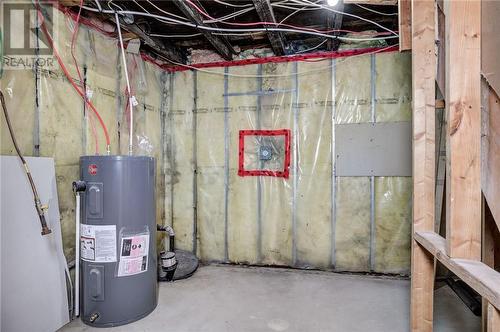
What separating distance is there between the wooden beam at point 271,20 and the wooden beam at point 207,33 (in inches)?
17.4

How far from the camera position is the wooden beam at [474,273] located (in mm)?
850

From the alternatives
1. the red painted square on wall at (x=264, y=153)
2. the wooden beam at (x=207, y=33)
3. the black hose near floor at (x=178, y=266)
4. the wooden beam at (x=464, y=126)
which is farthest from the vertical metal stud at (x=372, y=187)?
the wooden beam at (x=464, y=126)

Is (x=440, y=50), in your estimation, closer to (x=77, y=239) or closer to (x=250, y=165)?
(x=250, y=165)

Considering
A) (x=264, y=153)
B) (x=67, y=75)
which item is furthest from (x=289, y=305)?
(x=67, y=75)

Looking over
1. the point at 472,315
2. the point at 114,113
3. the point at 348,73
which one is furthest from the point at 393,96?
the point at 114,113

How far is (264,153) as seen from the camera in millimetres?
3096

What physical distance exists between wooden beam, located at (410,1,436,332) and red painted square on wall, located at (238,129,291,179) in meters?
1.65

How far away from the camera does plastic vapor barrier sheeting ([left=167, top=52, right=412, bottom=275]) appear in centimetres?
290

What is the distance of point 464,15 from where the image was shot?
3.49ft

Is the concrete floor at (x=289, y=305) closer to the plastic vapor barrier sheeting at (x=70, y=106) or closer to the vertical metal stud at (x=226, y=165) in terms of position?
the vertical metal stud at (x=226, y=165)

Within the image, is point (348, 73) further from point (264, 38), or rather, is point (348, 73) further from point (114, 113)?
point (114, 113)

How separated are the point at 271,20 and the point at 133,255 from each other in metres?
2.05

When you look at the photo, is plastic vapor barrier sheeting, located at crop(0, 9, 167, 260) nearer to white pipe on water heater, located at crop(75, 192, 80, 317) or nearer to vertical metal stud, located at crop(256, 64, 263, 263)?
white pipe on water heater, located at crop(75, 192, 80, 317)
